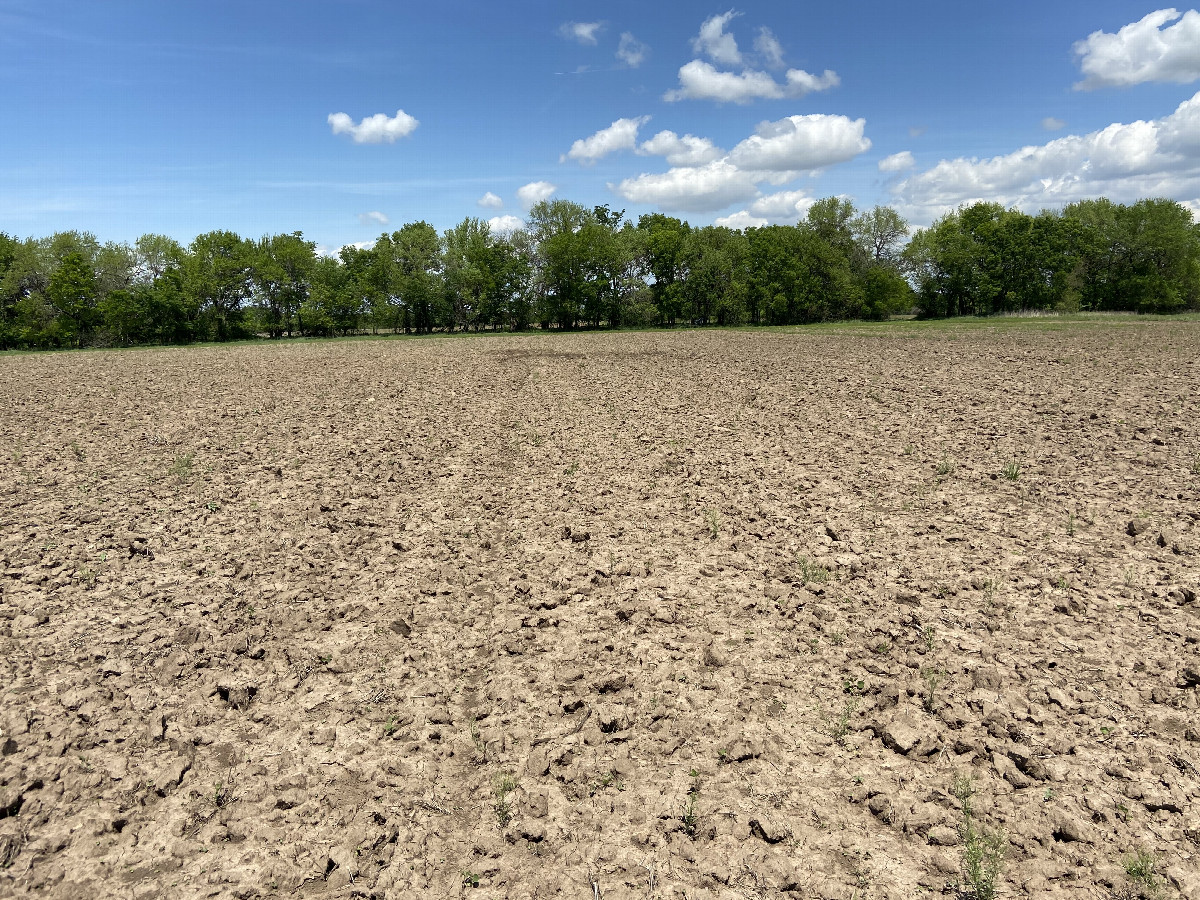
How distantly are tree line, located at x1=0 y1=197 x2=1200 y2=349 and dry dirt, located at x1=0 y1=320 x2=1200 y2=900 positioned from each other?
5775 centimetres

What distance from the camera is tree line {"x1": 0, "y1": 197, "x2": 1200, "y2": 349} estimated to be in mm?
69062

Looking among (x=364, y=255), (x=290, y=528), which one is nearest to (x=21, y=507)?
(x=290, y=528)

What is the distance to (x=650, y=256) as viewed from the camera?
250 ft

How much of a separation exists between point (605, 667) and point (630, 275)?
230ft

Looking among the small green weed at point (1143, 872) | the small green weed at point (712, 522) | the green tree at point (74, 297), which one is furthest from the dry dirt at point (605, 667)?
the green tree at point (74, 297)

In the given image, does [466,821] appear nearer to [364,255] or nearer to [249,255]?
[249,255]

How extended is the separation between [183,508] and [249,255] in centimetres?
6658

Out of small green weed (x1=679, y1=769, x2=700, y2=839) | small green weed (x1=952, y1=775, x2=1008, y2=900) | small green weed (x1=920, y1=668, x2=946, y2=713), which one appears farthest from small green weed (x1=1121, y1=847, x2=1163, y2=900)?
small green weed (x1=679, y1=769, x2=700, y2=839)

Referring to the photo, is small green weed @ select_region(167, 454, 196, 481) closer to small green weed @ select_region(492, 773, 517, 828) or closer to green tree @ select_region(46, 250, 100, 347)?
small green weed @ select_region(492, 773, 517, 828)

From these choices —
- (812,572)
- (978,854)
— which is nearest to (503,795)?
(978,854)

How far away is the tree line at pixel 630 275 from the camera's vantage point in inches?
2719

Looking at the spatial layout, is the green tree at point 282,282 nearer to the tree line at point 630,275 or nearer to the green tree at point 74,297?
the tree line at point 630,275

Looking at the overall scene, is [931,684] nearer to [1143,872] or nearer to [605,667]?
[1143,872]

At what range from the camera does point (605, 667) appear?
727 cm
